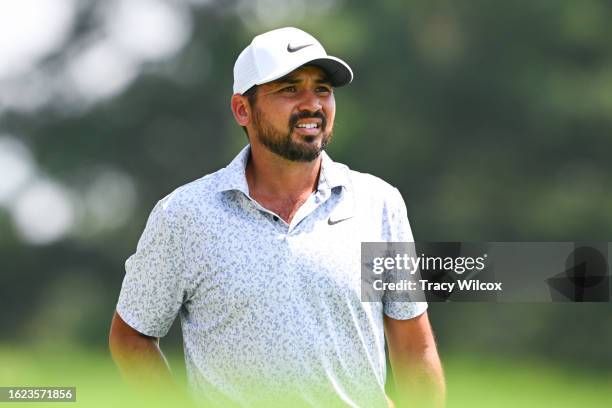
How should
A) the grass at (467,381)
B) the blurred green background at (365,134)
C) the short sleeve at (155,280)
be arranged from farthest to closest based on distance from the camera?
the blurred green background at (365,134)
the grass at (467,381)
the short sleeve at (155,280)

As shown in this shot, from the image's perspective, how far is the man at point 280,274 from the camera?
14.5 feet

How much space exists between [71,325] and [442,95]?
292 inches

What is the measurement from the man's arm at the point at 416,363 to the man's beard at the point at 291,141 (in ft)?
1.81

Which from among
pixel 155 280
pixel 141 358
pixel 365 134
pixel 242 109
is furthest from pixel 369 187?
pixel 365 134

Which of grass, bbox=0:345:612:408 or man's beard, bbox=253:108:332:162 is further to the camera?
grass, bbox=0:345:612:408

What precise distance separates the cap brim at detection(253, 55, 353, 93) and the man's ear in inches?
7.2

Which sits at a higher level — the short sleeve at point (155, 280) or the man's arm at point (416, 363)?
the short sleeve at point (155, 280)

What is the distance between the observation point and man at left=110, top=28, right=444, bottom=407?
4.41 metres

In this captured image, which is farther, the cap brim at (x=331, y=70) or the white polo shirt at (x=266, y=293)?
the cap brim at (x=331, y=70)

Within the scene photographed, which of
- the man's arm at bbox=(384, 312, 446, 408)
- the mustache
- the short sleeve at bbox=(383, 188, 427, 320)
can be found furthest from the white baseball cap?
the man's arm at bbox=(384, 312, 446, 408)

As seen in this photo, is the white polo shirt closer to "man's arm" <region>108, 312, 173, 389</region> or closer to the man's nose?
"man's arm" <region>108, 312, 173, 389</region>

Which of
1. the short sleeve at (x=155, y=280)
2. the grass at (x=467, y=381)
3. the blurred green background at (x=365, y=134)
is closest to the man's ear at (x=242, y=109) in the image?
the short sleeve at (x=155, y=280)

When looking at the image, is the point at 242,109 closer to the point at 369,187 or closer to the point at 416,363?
the point at 369,187

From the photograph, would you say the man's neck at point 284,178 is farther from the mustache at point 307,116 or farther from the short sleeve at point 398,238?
the short sleeve at point 398,238
